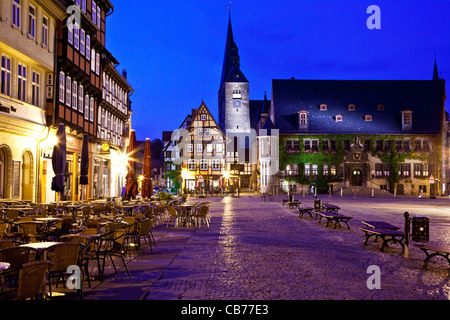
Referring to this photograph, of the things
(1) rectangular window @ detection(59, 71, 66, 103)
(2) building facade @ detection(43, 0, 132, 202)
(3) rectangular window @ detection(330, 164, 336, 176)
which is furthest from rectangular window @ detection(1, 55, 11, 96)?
(3) rectangular window @ detection(330, 164, 336, 176)

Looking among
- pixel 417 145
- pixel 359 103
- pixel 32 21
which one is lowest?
pixel 417 145

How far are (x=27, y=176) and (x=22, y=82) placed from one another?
176 inches

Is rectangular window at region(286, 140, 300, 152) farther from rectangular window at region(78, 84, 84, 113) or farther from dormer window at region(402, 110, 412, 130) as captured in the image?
rectangular window at region(78, 84, 84, 113)

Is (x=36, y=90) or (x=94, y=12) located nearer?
(x=36, y=90)

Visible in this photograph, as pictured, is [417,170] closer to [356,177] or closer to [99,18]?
[356,177]

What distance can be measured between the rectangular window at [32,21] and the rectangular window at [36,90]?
1962 millimetres

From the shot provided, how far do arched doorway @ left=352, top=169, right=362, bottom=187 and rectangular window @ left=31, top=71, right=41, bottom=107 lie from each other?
147 feet

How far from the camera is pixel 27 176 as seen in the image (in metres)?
20.6

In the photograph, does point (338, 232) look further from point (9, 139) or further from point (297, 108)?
point (297, 108)

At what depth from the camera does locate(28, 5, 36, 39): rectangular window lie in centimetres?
1998

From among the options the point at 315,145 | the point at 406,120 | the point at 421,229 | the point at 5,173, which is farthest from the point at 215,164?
the point at 421,229

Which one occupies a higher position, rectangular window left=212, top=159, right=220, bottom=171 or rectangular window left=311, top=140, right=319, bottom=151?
rectangular window left=311, top=140, right=319, bottom=151

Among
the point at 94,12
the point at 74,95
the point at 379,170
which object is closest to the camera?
the point at 74,95
